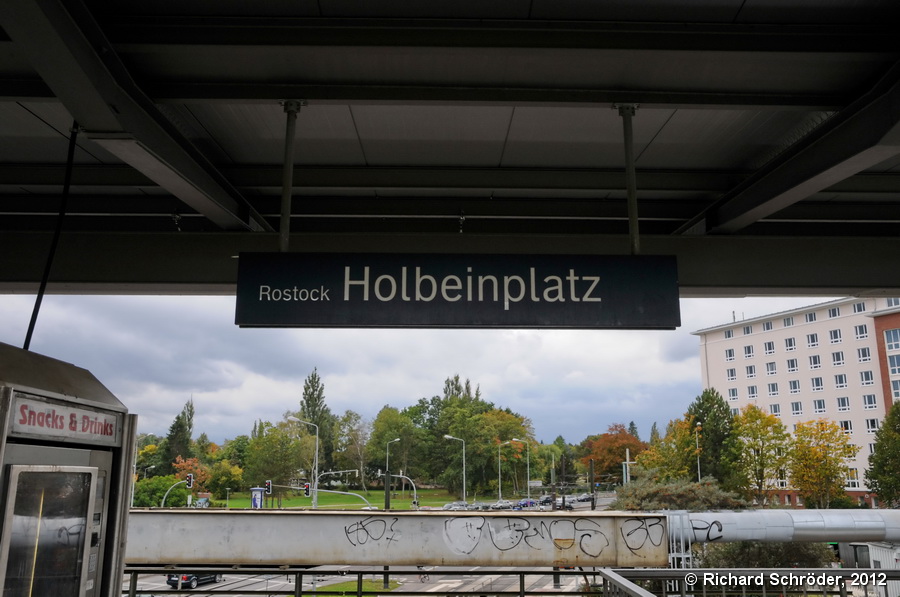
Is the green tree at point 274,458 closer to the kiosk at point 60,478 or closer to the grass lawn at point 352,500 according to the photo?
the grass lawn at point 352,500

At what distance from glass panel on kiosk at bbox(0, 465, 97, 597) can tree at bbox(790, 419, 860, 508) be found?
171ft

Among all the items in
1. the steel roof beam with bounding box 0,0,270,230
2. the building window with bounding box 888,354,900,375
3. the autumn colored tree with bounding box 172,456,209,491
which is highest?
the building window with bounding box 888,354,900,375

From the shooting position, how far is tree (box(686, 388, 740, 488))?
56897 mm

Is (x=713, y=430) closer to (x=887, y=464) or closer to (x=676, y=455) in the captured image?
(x=676, y=455)

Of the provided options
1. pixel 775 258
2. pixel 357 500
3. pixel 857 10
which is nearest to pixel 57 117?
Answer: pixel 857 10

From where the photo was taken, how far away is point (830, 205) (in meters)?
5.86

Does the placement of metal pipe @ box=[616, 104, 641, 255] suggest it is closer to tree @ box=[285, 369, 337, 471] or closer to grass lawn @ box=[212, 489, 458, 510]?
grass lawn @ box=[212, 489, 458, 510]

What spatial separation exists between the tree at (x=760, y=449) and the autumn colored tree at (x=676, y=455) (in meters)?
4.08

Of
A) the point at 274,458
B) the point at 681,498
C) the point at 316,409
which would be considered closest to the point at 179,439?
the point at 316,409

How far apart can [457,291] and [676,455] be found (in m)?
54.6

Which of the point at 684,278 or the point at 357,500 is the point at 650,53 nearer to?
the point at 684,278

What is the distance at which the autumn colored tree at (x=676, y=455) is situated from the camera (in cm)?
5328

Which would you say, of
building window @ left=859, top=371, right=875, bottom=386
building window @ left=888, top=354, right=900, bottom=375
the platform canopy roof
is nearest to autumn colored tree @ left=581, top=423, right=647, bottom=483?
building window @ left=859, top=371, right=875, bottom=386

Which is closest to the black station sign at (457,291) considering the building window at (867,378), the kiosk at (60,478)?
the kiosk at (60,478)
